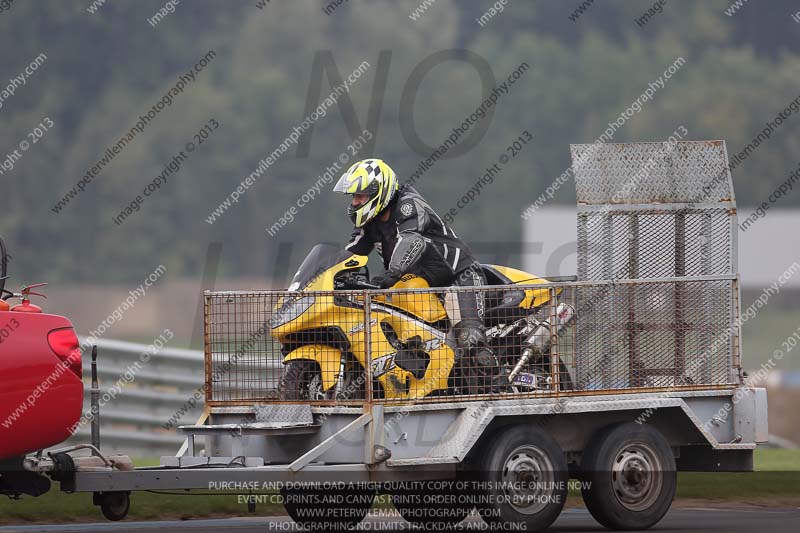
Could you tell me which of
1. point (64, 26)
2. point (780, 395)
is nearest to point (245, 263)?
point (64, 26)

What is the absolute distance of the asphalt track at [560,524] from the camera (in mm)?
11969

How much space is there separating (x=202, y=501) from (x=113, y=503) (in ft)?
11.7

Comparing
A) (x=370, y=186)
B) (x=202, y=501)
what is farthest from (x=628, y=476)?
(x=202, y=501)

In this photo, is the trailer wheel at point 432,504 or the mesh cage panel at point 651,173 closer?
the trailer wheel at point 432,504

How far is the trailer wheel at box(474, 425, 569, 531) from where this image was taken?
1088cm

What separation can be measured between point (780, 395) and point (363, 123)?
3015 cm

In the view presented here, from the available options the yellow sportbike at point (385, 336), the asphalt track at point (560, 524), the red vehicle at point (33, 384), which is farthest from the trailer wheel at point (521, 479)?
the red vehicle at point (33, 384)

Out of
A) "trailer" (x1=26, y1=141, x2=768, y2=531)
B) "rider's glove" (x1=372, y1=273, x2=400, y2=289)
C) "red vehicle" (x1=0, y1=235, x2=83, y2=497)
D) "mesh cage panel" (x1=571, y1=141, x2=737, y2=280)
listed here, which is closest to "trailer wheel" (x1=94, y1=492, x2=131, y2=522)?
"trailer" (x1=26, y1=141, x2=768, y2=531)

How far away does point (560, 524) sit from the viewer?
1244cm

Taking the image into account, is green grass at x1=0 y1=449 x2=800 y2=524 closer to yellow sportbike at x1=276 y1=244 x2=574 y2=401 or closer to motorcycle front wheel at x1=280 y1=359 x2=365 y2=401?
motorcycle front wheel at x1=280 y1=359 x2=365 y2=401

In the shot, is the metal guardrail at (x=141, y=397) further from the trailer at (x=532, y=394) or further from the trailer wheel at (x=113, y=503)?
the trailer wheel at (x=113, y=503)

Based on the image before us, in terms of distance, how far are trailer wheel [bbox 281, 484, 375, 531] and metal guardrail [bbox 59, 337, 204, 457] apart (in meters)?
6.56

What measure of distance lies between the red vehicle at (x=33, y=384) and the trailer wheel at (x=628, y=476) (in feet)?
12.3

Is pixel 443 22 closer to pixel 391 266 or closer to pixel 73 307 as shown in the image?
pixel 73 307
